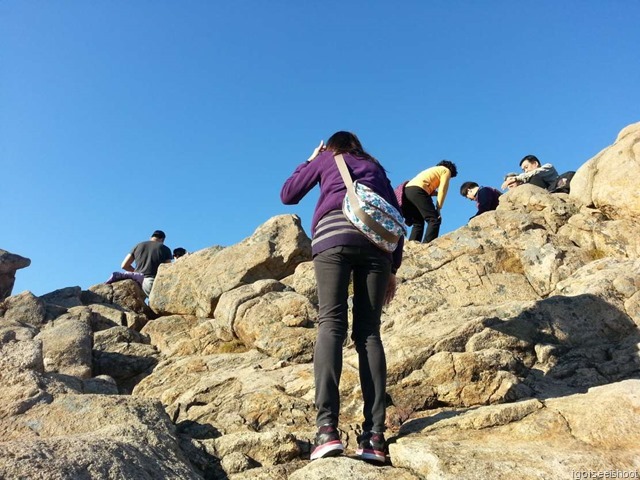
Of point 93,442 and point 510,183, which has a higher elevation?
point 510,183

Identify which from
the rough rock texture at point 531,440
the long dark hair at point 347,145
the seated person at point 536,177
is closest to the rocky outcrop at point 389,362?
the rough rock texture at point 531,440

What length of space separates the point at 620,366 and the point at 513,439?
170 inches

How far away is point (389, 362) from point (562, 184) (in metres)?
13.3

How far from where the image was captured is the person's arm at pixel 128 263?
22469mm

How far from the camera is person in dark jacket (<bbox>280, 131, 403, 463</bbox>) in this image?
6.06 metres

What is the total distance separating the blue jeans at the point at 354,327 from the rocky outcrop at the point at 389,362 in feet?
1.86

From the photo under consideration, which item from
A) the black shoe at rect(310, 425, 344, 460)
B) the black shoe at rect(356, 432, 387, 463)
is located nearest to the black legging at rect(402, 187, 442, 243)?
the black shoe at rect(356, 432, 387, 463)

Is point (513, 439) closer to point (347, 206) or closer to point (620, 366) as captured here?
point (347, 206)

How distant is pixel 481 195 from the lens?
19.7 m

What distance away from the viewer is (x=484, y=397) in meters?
8.27

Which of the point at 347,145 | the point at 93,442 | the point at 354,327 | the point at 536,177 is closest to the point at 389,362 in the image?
the point at 354,327

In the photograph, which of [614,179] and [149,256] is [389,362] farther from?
[149,256]

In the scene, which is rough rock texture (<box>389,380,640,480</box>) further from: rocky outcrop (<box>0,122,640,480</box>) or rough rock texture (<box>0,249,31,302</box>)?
rough rock texture (<box>0,249,31,302</box>)

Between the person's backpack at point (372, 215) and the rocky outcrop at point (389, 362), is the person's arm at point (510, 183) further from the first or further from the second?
the person's backpack at point (372, 215)
